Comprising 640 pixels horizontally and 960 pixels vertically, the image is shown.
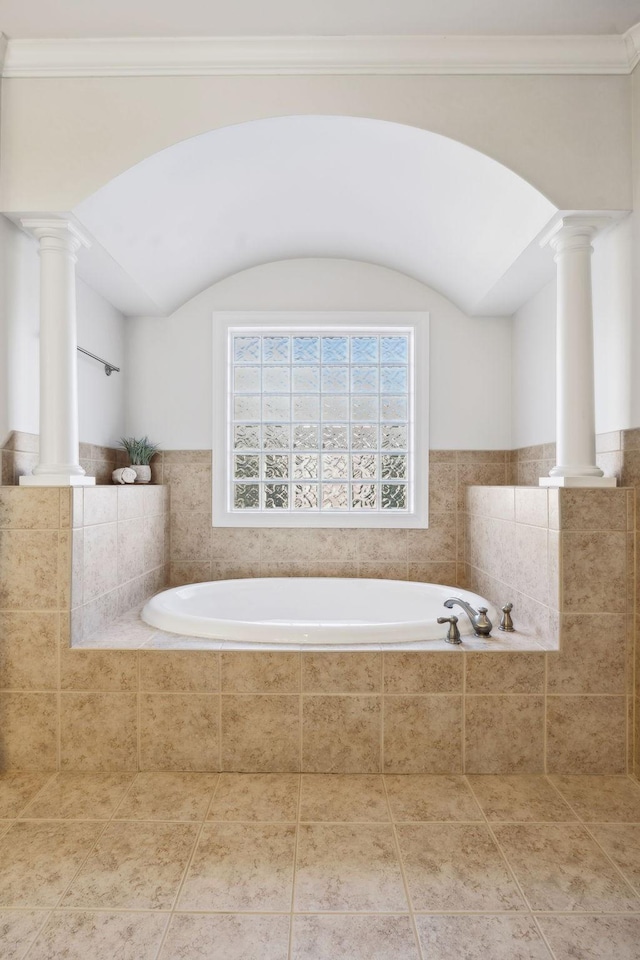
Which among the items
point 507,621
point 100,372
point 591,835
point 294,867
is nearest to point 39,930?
point 294,867

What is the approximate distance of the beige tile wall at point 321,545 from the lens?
10.5 ft

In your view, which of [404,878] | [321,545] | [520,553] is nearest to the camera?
[404,878]

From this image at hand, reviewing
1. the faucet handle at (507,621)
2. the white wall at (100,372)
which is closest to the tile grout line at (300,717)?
the faucet handle at (507,621)

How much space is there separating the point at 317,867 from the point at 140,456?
2194mm

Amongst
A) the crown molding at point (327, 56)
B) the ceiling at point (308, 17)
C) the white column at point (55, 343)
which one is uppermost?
the ceiling at point (308, 17)

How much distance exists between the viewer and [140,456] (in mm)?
3111

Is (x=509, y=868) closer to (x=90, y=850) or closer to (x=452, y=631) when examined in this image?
(x=452, y=631)

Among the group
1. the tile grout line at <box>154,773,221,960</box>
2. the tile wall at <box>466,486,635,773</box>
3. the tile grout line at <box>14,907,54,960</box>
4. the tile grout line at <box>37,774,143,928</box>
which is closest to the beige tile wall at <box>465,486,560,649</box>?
the tile wall at <box>466,486,635,773</box>

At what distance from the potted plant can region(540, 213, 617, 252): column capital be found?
220 cm

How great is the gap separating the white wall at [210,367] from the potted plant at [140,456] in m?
0.14

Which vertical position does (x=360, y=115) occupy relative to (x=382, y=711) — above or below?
above

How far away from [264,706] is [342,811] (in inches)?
16.4

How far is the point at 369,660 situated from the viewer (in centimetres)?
198

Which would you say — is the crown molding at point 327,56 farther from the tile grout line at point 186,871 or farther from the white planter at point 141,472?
the tile grout line at point 186,871
